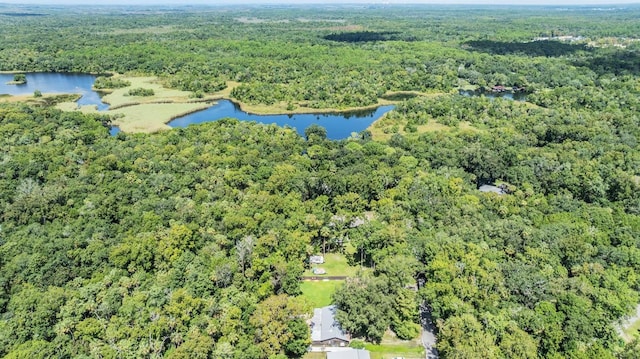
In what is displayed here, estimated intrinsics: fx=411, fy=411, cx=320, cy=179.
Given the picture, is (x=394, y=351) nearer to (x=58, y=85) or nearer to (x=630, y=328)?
(x=630, y=328)

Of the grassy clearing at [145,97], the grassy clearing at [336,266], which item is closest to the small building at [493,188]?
the grassy clearing at [336,266]

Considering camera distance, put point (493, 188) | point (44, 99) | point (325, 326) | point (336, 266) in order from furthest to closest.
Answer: point (44, 99), point (493, 188), point (336, 266), point (325, 326)

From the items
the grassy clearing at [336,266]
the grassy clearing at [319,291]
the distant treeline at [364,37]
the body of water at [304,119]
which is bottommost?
the grassy clearing at [319,291]

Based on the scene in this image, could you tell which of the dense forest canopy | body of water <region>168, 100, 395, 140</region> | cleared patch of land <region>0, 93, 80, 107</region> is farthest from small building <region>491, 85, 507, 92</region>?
cleared patch of land <region>0, 93, 80, 107</region>

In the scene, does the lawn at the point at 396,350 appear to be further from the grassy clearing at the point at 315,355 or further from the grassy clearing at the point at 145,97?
the grassy clearing at the point at 145,97

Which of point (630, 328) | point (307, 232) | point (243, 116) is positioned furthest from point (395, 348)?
point (243, 116)

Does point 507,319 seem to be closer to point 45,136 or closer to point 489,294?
point 489,294

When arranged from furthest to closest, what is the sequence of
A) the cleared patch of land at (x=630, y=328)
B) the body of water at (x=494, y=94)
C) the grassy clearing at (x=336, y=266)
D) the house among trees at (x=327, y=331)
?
the body of water at (x=494, y=94) < the grassy clearing at (x=336, y=266) < the cleared patch of land at (x=630, y=328) < the house among trees at (x=327, y=331)
